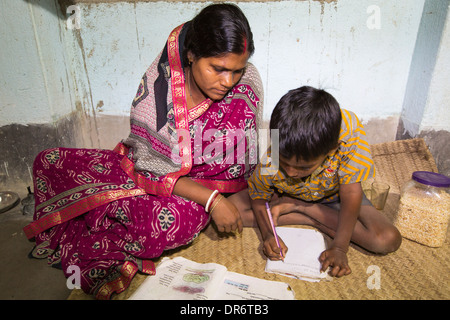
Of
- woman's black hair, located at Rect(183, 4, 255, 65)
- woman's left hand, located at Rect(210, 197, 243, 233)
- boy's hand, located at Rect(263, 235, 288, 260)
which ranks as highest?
woman's black hair, located at Rect(183, 4, 255, 65)

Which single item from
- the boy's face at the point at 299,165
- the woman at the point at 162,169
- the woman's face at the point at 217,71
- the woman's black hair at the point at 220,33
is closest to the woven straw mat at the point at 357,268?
the woman at the point at 162,169

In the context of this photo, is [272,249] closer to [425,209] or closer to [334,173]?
[334,173]

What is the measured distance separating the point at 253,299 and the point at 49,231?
1.01m

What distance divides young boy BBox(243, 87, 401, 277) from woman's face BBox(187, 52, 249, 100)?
0.94ft

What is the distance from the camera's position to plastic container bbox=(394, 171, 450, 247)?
51.4 inches

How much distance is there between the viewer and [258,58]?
207cm

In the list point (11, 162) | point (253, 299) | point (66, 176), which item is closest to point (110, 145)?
point (11, 162)

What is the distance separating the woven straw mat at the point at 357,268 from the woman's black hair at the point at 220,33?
89 cm

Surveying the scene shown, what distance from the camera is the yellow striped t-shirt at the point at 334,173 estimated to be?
1.15 m


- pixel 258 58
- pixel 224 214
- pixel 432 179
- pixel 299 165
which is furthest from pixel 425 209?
pixel 258 58

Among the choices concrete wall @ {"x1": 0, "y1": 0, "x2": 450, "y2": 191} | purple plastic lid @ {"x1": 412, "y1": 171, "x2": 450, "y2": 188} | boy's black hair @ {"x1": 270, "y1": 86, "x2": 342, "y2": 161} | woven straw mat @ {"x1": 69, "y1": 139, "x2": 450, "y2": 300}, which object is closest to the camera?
boy's black hair @ {"x1": 270, "y1": 86, "x2": 342, "y2": 161}

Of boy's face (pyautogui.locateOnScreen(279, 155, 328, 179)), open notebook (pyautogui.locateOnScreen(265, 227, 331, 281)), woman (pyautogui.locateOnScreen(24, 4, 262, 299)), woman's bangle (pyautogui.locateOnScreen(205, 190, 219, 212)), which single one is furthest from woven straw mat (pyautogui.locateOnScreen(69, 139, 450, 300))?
boy's face (pyautogui.locateOnScreen(279, 155, 328, 179))

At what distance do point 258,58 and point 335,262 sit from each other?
4.78ft

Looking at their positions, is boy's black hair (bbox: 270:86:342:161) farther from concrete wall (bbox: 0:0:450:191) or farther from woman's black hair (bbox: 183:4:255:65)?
concrete wall (bbox: 0:0:450:191)
